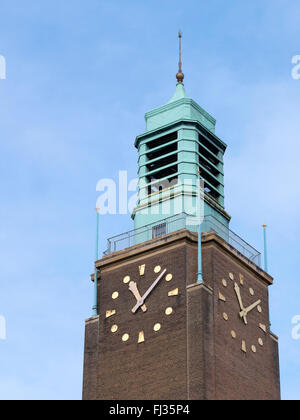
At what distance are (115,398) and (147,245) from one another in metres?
8.34

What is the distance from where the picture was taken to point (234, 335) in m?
65.3

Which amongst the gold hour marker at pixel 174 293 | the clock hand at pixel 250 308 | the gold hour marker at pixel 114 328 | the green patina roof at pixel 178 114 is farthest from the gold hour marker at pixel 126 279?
the green patina roof at pixel 178 114

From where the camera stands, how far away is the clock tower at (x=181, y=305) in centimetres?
6322

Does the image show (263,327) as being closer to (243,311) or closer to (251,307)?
(251,307)

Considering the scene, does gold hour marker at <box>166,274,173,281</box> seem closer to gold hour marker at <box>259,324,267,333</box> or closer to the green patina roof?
gold hour marker at <box>259,324,267,333</box>

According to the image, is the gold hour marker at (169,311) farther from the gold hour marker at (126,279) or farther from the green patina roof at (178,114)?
the green patina roof at (178,114)

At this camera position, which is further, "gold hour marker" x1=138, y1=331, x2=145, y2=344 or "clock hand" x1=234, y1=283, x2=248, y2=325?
"clock hand" x1=234, y1=283, x2=248, y2=325

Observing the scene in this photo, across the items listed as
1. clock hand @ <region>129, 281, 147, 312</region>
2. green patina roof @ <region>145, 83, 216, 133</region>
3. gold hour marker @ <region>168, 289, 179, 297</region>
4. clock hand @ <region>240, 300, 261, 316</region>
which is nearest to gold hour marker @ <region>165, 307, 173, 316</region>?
gold hour marker @ <region>168, 289, 179, 297</region>

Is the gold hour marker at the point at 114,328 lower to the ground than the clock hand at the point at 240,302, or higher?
lower

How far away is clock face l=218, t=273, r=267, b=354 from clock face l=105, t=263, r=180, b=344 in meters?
2.74

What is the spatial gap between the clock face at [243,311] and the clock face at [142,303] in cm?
274

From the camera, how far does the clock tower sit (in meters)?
63.2
